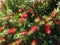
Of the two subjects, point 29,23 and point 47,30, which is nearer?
point 47,30

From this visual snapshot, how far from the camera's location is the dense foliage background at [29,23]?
15.6 ft

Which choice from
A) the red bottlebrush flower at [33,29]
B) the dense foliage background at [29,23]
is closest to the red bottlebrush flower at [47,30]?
the dense foliage background at [29,23]

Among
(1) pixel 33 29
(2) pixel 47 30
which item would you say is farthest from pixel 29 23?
(2) pixel 47 30

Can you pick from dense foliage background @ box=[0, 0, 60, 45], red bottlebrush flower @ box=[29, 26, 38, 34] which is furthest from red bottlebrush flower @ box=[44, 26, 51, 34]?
red bottlebrush flower @ box=[29, 26, 38, 34]

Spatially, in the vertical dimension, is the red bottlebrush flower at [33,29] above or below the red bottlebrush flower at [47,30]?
above

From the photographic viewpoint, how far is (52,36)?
4949 millimetres

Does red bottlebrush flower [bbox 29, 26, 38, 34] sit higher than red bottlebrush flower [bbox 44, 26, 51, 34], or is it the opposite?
red bottlebrush flower [bbox 29, 26, 38, 34]

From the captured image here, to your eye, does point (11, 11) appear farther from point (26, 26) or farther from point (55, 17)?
point (55, 17)

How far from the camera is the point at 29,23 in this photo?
4906 mm

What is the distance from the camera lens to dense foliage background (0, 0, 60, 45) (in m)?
4.77

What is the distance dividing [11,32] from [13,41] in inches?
7.2

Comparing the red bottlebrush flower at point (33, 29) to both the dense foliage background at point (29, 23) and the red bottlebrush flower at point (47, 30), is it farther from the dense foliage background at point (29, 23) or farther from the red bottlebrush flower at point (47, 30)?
the red bottlebrush flower at point (47, 30)

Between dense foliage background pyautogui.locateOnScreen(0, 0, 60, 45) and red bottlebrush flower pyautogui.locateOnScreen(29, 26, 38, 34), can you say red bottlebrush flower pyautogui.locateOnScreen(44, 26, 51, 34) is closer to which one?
dense foliage background pyautogui.locateOnScreen(0, 0, 60, 45)

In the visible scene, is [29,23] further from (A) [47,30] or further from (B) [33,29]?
(A) [47,30]
